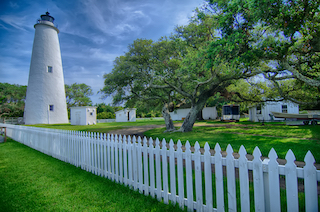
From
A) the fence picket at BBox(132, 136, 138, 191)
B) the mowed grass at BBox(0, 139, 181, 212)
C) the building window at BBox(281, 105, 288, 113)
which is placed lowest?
the mowed grass at BBox(0, 139, 181, 212)

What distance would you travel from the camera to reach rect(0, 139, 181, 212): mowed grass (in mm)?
2934

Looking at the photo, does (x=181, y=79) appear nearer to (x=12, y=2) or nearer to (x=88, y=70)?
(x=12, y=2)

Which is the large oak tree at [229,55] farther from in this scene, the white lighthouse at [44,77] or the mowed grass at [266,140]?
the white lighthouse at [44,77]

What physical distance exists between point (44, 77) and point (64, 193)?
24.5 meters

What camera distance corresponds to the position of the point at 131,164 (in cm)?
355

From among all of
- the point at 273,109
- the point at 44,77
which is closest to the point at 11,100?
the point at 44,77

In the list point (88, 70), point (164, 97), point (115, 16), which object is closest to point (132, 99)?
point (164, 97)

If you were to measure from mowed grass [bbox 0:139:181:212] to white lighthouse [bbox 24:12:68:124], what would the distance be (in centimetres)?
2110

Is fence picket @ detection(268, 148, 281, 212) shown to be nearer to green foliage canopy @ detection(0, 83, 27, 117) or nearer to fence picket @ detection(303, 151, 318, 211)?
fence picket @ detection(303, 151, 318, 211)

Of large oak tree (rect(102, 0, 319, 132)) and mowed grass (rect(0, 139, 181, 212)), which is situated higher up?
large oak tree (rect(102, 0, 319, 132))

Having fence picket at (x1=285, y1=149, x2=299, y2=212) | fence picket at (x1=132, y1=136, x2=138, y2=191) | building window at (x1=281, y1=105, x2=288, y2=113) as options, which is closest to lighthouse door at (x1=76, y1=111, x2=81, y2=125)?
fence picket at (x1=132, y1=136, x2=138, y2=191)

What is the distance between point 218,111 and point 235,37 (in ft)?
87.8

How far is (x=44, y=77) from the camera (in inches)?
886

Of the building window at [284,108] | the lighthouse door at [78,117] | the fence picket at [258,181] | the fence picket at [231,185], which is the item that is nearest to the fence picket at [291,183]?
the fence picket at [258,181]
